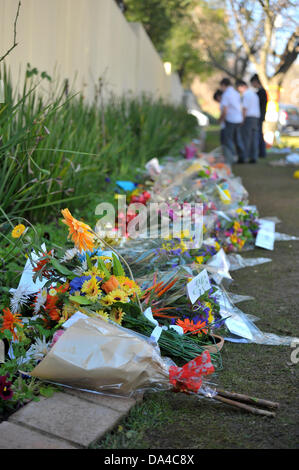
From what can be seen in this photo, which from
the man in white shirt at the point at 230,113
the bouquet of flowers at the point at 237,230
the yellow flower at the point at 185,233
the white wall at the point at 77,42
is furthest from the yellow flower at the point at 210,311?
the man in white shirt at the point at 230,113

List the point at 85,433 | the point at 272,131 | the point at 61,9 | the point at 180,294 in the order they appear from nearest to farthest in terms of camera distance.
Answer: the point at 85,433 < the point at 180,294 < the point at 61,9 < the point at 272,131

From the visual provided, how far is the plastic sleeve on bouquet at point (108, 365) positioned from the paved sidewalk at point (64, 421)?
5 centimetres

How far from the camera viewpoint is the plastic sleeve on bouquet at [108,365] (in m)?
→ 2.00

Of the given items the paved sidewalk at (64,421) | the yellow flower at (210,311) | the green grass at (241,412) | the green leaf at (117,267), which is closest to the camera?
the paved sidewalk at (64,421)

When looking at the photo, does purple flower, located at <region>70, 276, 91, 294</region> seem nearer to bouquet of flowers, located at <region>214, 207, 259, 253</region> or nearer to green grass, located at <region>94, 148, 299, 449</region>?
green grass, located at <region>94, 148, 299, 449</region>

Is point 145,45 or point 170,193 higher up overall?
point 145,45

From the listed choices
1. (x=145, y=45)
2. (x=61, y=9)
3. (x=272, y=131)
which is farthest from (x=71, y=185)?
(x=272, y=131)

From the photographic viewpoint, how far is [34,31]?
15.9ft

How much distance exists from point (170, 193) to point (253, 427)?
9.20 ft

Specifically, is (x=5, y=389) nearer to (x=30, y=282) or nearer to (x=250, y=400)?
(x=30, y=282)

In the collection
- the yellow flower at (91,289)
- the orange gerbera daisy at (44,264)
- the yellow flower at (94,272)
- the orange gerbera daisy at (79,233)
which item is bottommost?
the yellow flower at (91,289)

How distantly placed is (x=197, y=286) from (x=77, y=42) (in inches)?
175

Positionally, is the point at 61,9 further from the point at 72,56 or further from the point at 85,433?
the point at 85,433

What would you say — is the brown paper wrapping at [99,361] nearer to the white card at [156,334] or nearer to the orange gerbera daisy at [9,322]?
the white card at [156,334]
